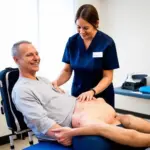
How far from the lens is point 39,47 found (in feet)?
10.2

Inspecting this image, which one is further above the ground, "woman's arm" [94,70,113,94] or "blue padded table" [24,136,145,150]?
"woman's arm" [94,70,113,94]

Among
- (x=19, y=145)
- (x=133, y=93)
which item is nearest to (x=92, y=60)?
(x=133, y=93)

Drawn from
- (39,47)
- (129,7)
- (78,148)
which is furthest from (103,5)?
(78,148)

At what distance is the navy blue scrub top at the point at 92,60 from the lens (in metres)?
2.06

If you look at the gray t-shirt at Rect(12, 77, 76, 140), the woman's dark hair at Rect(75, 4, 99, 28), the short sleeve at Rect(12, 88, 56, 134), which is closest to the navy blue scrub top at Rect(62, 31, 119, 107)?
the woman's dark hair at Rect(75, 4, 99, 28)

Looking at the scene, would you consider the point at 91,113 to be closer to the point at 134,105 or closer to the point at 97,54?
the point at 97,54

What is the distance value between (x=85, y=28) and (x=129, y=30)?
5.39 feet

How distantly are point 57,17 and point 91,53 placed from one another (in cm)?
133

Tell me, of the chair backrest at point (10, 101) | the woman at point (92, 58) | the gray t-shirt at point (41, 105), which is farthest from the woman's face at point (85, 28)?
the chair backrest at point (10, 101)

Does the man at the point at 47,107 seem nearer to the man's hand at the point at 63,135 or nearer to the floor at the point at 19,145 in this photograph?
the man's hand at the point at 63,135

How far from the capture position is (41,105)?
5.68 ft

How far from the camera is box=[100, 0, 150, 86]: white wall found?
10.7 feet

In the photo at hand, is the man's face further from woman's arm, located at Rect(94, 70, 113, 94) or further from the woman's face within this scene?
woman's arm, located at Rect(94, 70, 113, 94)

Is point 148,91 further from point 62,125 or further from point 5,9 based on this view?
point 5,9
